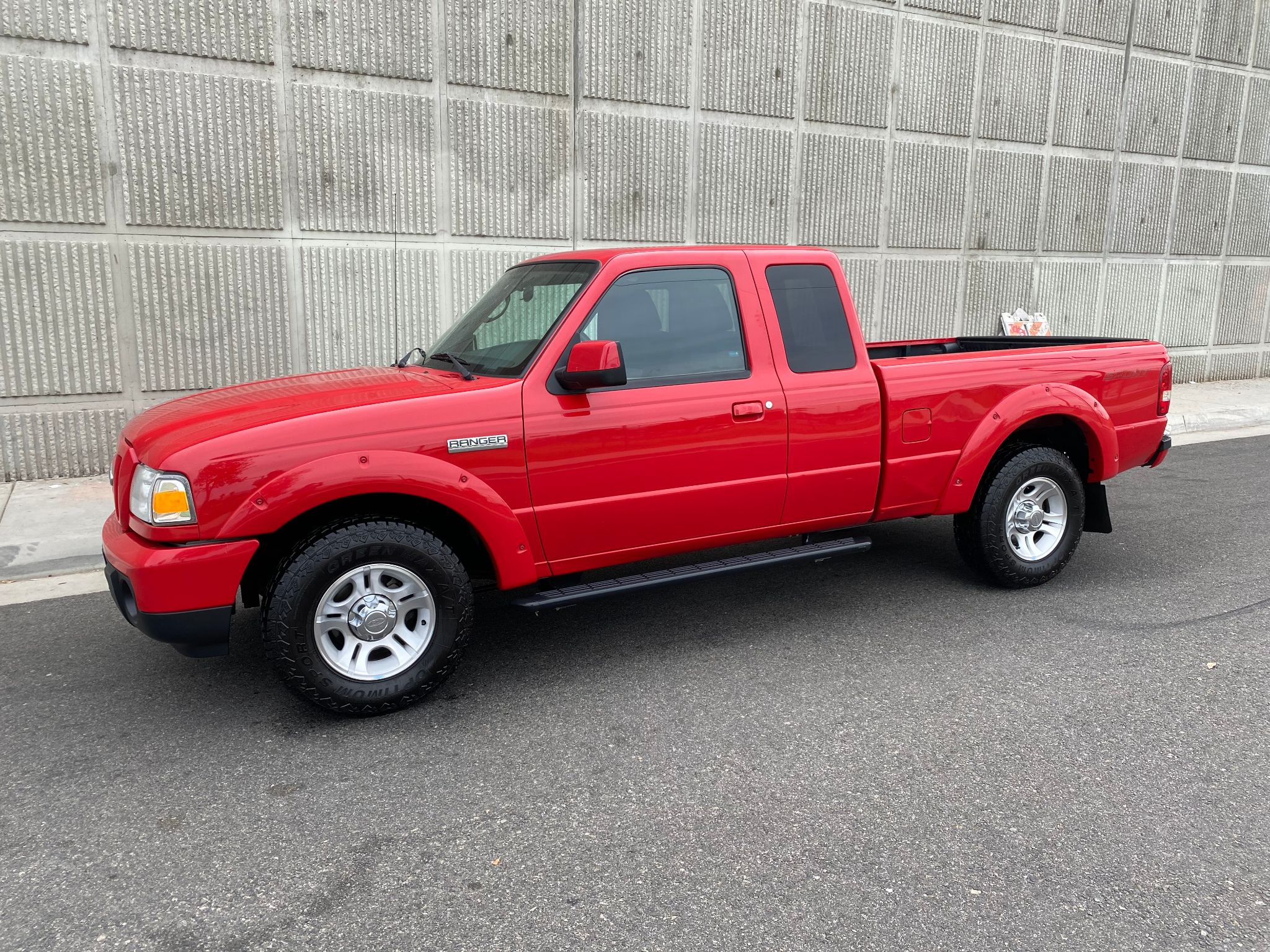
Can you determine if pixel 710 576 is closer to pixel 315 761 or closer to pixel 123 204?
pixel 315 761

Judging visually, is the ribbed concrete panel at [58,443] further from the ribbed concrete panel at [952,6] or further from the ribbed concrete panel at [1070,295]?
the ribbed concrete panel at [1070,295]

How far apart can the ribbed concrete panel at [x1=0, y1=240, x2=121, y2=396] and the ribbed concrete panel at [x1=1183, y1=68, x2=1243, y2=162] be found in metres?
13.6

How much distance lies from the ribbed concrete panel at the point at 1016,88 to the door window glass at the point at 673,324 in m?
8.72

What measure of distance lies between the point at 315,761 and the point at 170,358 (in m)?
5.55

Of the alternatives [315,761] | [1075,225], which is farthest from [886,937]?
[1075,225]

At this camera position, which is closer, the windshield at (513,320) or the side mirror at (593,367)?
the side mirror at (593,367)

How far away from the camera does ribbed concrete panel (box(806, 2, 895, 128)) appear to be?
10.6 meters

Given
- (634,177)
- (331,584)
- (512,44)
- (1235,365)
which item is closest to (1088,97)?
(1235,365)

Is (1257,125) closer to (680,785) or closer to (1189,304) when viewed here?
(1189,304)

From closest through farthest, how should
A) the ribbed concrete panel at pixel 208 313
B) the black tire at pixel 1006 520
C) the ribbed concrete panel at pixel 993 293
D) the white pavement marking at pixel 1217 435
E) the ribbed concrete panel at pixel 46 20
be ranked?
the black tire at pixel 1006 520, the ribbed concrete panel at pixel 46 20, the ribbed concrete panel at pixel 208 313, the white pavement marking at pixel 1217 435, the ribbed concrete panel at pixel 993 293

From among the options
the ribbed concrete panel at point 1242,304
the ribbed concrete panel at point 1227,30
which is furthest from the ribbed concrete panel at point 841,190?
the ribbed concrete panel at point 1242,304

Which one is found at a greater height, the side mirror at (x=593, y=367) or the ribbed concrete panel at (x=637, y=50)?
the ribbed concrete panel at (x=637, y=50)

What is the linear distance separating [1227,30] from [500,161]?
36.4 feet

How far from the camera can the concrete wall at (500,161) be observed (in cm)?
775
